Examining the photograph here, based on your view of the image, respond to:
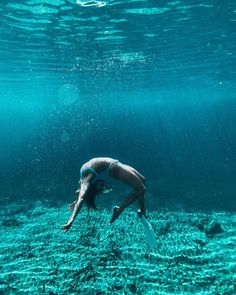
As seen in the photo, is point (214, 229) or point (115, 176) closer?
point (115, 176)

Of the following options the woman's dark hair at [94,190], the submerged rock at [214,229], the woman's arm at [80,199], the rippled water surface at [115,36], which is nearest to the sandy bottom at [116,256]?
the submerged rock at [214,229]

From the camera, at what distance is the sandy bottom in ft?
29.8

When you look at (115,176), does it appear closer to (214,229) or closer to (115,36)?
(214,229)

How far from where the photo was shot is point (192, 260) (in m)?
10.4

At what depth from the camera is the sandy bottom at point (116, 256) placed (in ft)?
29.8

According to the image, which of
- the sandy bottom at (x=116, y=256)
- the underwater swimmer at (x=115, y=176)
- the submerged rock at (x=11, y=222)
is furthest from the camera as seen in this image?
the submerged rock at (x=11, y=222)

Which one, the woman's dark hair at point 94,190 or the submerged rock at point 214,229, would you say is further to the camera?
the submerged rock at point 214,229

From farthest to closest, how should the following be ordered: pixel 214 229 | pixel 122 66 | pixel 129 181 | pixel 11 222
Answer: pixel 122 66 < pixel 11 222 < pixel 214 229 < pixel 129 181

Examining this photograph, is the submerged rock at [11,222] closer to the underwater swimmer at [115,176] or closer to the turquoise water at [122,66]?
the turquoise water at [122,66]

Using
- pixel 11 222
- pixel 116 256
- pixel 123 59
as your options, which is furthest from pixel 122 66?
pixel 116 256

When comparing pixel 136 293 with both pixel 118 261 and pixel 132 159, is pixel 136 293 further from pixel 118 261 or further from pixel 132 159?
pixel 132 159

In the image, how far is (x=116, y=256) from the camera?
1061 cm

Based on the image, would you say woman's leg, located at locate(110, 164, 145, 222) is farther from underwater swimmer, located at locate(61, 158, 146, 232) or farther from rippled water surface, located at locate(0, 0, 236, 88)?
rippled water surface, located at locate(0, 0, 236, 88)

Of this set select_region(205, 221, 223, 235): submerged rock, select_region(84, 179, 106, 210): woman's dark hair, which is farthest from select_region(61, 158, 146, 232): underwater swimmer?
select_region(205, 221, 223, 235): submerged rock
